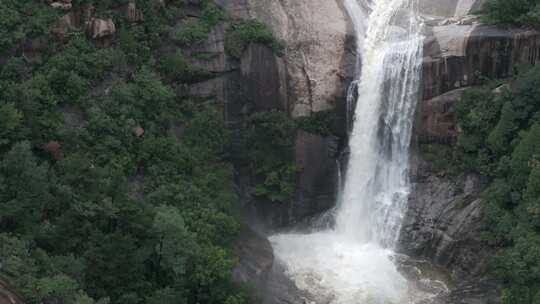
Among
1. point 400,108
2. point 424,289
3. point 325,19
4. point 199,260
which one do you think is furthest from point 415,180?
point 199,260

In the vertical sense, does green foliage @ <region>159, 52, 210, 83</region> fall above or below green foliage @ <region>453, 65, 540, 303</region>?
above

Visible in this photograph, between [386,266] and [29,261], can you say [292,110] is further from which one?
[29,261]

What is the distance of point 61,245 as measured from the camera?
2439 centimetres

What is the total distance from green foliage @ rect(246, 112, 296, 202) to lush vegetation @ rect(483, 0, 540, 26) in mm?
10538

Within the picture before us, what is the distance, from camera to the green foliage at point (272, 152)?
3406cm

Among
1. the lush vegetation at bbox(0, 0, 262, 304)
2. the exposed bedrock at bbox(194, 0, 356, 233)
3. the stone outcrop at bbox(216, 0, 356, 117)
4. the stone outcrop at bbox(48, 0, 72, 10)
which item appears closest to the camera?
the lush vegetation at bbox(0, 0, 262, 304)

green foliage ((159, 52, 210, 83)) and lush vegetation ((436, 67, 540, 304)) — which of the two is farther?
green foliage ((159, 52, 210, 83))

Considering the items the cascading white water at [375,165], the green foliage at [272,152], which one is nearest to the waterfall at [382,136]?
the cascading white water at [375,165]

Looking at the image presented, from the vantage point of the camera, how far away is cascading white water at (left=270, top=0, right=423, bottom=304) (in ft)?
106

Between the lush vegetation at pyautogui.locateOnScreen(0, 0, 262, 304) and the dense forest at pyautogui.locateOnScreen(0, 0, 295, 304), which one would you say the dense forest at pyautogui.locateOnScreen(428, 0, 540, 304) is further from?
the lush vegetation at pyautogui.locateOnScreen(0, 0, 262, 304)

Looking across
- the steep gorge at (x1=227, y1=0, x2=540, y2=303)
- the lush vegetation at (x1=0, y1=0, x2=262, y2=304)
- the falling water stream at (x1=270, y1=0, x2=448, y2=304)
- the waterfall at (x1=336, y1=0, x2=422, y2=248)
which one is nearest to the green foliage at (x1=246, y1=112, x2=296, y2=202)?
the lush vegetation at (x1=0, y1=0, x2=262, y2=304)

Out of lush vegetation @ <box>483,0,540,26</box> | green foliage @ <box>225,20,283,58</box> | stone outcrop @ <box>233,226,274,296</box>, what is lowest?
stone outcrop @ <box>233,226,274,296</box>

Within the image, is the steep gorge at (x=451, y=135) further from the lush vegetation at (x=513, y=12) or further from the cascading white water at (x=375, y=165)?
the cascading white water at (x=375, y=165)

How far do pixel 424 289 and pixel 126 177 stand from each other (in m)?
13.0
